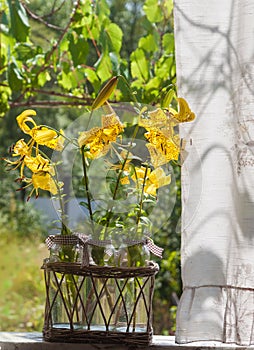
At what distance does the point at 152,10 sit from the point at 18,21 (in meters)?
0.38

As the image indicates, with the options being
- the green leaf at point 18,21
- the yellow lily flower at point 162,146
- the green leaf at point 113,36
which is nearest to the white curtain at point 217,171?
the yellow lily flower at point 162,146

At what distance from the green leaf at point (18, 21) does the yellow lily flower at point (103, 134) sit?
49 cm

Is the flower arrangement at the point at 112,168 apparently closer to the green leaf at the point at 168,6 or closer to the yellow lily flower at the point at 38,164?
the yellow lily flower at the point at 38,164

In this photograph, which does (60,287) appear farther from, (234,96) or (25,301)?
(25,301)

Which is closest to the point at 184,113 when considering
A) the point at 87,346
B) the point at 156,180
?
the point at 156,180

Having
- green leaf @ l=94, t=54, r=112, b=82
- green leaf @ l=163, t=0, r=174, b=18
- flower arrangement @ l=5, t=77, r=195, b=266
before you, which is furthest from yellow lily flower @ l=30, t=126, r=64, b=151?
green leaf @ l=163, t=0, r=174, b=18

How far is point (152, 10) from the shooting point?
167 centimetres

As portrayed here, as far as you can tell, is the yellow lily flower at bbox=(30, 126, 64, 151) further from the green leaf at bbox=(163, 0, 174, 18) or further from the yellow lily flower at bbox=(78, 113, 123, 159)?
the green leaf at bbox=(163, 0, 174, 18)

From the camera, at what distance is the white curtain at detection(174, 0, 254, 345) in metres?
0.97

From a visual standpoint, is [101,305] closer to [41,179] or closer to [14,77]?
[41,179]

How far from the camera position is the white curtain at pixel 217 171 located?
974 millimetres

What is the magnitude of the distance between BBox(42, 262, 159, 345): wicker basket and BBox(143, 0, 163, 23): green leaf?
798 mm

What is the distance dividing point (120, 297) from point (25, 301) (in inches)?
86.4

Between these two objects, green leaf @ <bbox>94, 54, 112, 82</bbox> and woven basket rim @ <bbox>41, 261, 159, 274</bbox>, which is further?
green leaf @ <bbox>94, 54, 112, 82</bbox>
